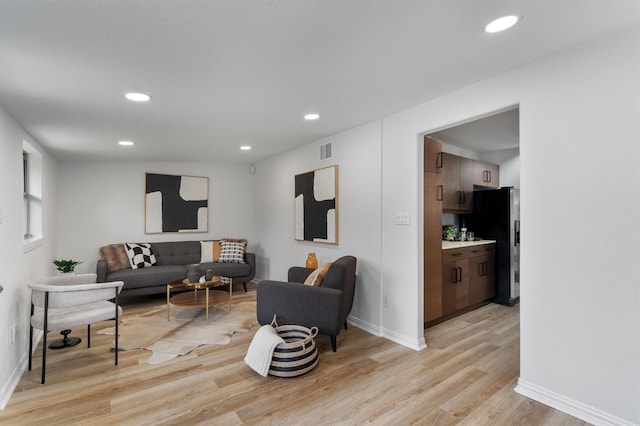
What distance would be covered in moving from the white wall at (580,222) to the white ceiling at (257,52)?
0.18 m

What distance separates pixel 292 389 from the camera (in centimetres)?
238

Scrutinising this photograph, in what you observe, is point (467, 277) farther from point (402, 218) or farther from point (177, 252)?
point (177, 252)

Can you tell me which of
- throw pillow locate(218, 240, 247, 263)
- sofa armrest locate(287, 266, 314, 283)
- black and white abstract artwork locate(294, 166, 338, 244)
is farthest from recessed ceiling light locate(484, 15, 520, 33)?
throw pillow locate(218, 240, 247, 263)

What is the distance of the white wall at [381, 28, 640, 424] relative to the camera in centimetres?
181

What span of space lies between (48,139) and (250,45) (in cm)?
323

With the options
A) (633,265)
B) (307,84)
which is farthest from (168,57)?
(633,265)

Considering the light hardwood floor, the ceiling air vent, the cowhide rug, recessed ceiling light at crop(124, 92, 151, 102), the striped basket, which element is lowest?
the light hardwood floor

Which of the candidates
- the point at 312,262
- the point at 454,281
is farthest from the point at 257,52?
the point at 454,281

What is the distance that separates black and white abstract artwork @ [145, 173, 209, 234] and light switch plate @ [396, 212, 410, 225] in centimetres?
399

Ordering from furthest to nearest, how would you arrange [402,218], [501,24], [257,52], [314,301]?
[402,218], [314,301], [257,52], [501,24]

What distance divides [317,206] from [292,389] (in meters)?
2.35

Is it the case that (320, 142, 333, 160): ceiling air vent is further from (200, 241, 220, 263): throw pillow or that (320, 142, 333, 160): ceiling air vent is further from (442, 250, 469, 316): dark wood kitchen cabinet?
(200, 241, 220, 263): throw pillow

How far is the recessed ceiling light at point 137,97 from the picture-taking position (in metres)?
2.52

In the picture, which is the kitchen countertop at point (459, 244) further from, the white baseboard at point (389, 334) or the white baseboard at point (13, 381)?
the white baseboard at point (13, 381)
